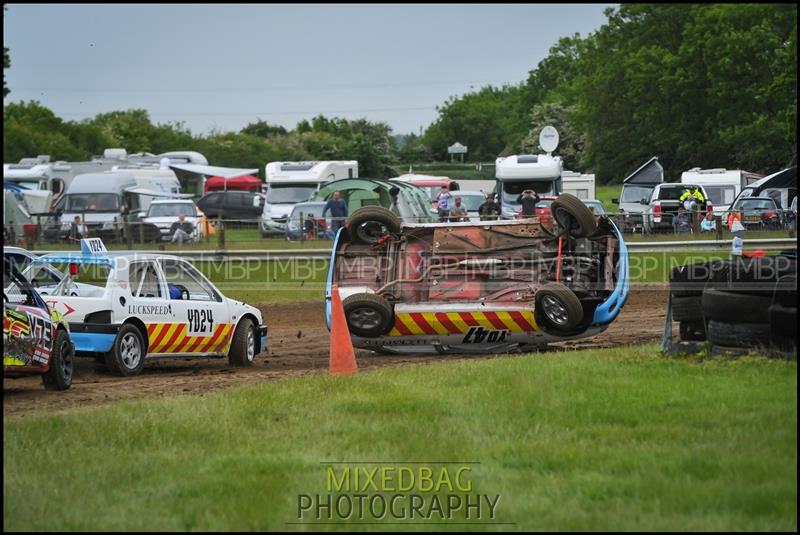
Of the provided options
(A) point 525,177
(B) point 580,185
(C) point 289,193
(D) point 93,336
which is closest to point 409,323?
(D) point 93,336

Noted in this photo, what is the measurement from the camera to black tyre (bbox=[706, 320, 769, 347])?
394 inches

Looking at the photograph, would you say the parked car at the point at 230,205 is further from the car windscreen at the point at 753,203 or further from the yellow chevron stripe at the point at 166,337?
the yellow chevron stripe at the point at 166,337

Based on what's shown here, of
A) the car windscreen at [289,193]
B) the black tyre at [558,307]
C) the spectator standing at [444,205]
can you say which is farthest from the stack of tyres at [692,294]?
the car windscreen at [289,193]

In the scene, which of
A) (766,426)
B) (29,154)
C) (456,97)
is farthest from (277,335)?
(456,97)

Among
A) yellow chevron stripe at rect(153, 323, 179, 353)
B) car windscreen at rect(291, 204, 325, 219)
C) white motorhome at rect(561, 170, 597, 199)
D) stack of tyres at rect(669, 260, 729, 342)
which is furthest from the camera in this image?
white motorhome at rect(561, 170, 597, 199)

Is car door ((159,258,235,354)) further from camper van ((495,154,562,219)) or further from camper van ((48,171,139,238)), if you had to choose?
camper van ((48,171,139,238))

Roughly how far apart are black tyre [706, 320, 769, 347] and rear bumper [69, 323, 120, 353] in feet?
22.1

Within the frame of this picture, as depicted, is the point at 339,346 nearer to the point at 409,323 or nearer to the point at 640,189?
the point at 409,323

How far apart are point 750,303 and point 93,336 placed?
24.0ft

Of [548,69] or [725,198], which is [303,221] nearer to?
[725,198]

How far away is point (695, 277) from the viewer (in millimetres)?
11195

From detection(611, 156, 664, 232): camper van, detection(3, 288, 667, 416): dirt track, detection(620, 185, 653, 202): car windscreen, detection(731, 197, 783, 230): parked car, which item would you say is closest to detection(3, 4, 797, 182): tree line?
detection(611, 156, 664, 232): camper van

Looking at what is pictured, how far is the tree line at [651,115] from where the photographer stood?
180 feet

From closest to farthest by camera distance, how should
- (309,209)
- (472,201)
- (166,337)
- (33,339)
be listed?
(33,339)
(166,337)
(309,209)
(472,201)
